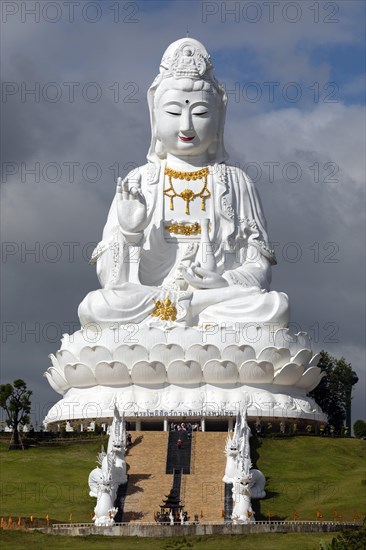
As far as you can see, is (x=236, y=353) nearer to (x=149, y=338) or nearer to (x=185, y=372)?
(x=185, y=372)

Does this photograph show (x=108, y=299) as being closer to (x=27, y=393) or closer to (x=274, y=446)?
(x=27, y=393)

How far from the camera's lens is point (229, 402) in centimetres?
3469

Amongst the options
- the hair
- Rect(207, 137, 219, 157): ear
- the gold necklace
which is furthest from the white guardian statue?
the hair

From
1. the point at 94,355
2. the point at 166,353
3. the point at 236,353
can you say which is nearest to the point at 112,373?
the point at 94,355

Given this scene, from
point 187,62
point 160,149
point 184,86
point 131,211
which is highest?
point 187,62

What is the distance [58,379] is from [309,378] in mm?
6500

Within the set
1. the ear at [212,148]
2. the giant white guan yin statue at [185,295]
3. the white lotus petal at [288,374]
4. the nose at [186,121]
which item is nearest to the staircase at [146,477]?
the giant white guan yin statue at [185,295]

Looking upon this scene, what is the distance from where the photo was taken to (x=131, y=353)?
35000 millimetres

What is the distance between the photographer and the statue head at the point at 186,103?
126ft

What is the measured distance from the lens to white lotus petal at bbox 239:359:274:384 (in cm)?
3491

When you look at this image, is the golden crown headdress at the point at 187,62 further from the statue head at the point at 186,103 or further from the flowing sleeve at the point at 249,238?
the flowing sleeve at the point at 249,238

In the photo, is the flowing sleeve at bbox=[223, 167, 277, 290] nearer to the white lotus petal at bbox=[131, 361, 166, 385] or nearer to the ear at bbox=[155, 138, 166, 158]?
the ear at bbox=[155, 138, 166, 158]

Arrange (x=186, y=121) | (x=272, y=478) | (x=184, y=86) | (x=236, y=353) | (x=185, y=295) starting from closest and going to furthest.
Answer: (x=272, y=478) < (x=236, y=353) < (x=185, y=295) < (x=186, y=121) < (x=184, y=86)

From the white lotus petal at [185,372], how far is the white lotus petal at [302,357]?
2.43 meters
